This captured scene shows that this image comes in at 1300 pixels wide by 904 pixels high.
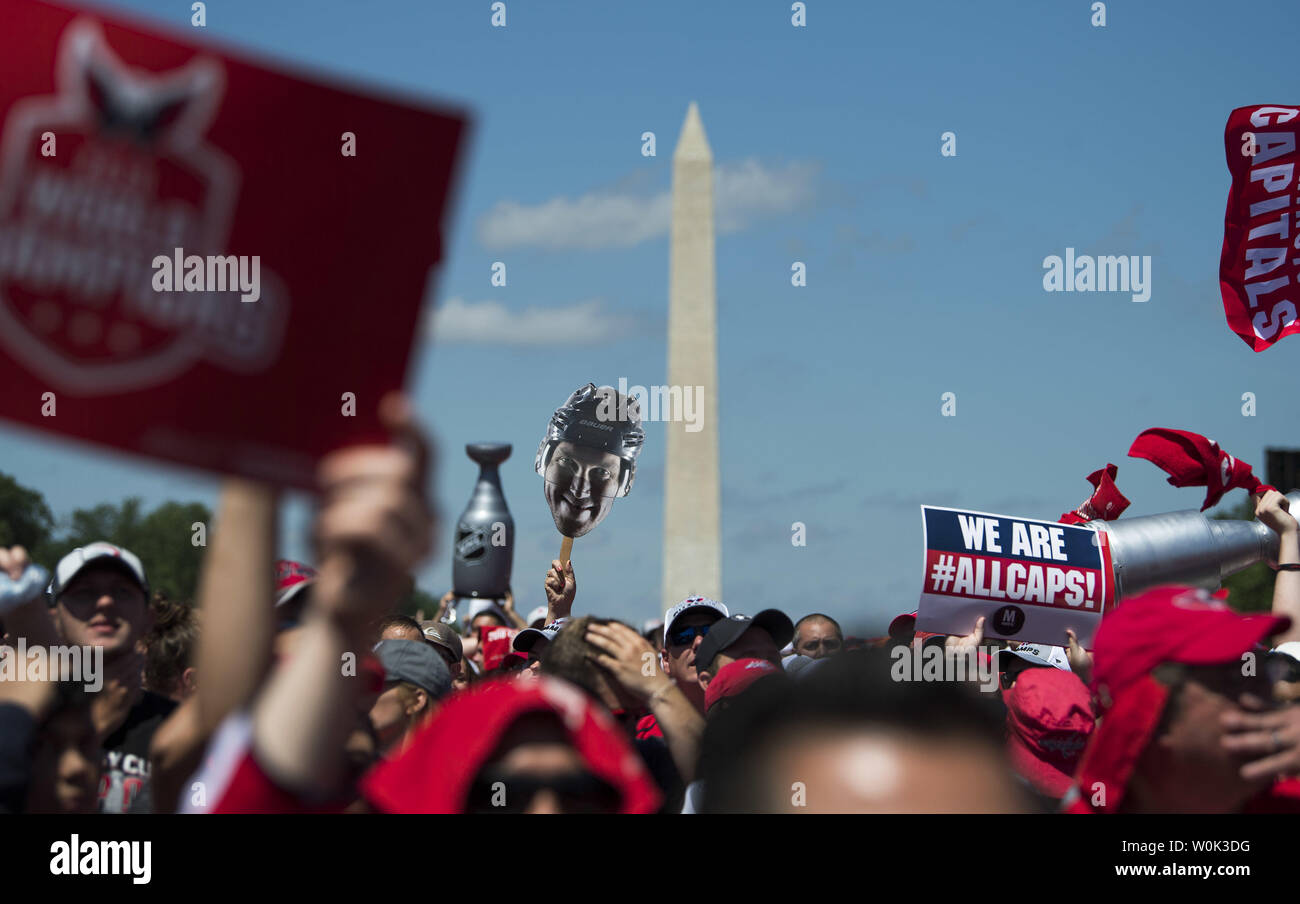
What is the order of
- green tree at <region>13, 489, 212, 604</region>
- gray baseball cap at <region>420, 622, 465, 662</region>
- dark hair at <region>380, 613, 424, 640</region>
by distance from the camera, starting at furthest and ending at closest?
green tree at <region>13, 489, 212, 604</region>
gray baseball cap at <region>420, 622, 465, 662</region>
dark hair at <region>380, 613, 424, 640</region>

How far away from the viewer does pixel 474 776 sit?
205cm

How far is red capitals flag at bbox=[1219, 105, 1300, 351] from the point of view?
7.22 m

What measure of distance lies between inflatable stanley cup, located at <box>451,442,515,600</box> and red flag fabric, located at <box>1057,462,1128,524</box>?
921 centimetres

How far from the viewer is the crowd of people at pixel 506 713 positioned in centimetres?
170

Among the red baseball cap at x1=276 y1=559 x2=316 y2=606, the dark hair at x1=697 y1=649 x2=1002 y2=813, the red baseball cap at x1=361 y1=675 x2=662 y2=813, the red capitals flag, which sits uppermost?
the red capitals flag

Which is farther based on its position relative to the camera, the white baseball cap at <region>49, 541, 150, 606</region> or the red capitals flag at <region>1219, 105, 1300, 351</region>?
the red capitals flag at <region>1219, 105, 1300, 351</region>

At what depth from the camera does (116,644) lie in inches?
153

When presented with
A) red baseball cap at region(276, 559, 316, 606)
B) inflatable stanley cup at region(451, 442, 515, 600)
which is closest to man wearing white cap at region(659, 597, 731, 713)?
red baseball cap at region(276, 559, 316, 606)

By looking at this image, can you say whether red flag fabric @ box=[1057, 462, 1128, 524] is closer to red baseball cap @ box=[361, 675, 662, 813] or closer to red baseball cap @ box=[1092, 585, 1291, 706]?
red baseball cap @ box=[1092, 585, 1291, 706]

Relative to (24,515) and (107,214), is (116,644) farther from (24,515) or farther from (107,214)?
(24,515)
